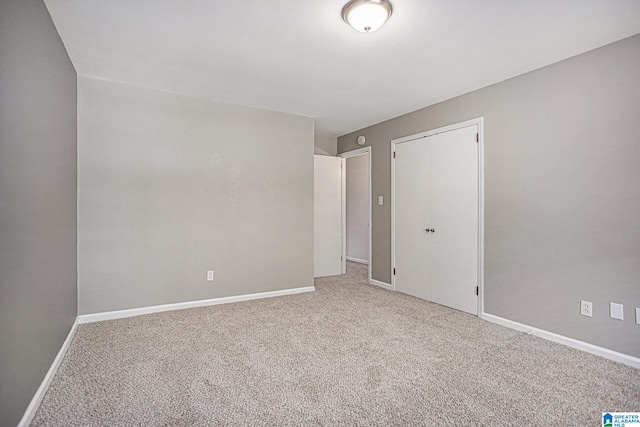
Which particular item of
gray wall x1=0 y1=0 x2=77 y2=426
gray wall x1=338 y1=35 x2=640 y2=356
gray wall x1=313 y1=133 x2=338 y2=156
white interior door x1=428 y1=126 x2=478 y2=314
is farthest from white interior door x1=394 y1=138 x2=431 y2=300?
gray wall x1=0 y1=0 x2=77 y2=426

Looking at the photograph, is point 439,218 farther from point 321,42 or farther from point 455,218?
point 321,42

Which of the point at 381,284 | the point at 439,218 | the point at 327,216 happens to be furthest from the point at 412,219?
the point at 327,216

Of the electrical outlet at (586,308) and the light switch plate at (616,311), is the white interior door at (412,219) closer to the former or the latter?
the electrical outlet at (586,308)

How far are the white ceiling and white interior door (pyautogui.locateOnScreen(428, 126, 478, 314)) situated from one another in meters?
0.63

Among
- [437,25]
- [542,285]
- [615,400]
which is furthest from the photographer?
[542,285]

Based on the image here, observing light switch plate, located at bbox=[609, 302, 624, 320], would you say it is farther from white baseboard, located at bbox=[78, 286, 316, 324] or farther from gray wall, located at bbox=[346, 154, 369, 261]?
gray wall, located at bbox=[346, 154, 369, 261]

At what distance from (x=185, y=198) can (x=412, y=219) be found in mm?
2886

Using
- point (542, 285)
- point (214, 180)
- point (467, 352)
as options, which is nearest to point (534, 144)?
point (542, 285)

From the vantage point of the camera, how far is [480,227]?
3459 mm

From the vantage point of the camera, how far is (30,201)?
181cm

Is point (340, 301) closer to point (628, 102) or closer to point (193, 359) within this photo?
point (193, 359)

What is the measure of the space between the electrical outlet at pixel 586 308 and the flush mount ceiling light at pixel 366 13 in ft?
8.93

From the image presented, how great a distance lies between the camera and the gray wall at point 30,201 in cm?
150

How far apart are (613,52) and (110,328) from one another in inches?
193
